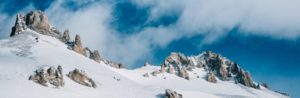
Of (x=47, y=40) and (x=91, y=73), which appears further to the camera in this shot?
(x=47, y=40)

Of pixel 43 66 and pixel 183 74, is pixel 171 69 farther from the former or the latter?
pixel 43 66

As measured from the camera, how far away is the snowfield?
97.4 meters

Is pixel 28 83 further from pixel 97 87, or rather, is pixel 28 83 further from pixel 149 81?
pixel 149 81

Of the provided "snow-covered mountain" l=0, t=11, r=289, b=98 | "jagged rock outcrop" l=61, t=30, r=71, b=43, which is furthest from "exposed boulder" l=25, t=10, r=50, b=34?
"jagged rock outcrop" l=61, t=30, r=71, b=43

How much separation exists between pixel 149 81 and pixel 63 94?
202ft

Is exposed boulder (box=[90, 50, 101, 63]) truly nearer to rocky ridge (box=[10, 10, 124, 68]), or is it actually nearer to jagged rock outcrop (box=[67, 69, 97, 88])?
rocky ridge (box=[10, 10, 124, 68])

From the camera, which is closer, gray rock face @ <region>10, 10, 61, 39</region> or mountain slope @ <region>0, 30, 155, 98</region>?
mountain slope @ <region>0, 30, 155, 98</region>

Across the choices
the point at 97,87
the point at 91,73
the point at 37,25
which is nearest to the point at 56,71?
the point at 97,87

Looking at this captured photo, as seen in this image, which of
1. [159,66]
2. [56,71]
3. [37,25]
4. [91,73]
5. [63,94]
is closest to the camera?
[63,94]

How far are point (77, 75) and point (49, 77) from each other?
968 cm

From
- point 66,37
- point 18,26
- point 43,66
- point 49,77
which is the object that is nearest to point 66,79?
point 43,66

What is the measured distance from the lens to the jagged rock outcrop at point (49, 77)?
332ft

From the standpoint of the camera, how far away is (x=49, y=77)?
103 meters

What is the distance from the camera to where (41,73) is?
335ft
